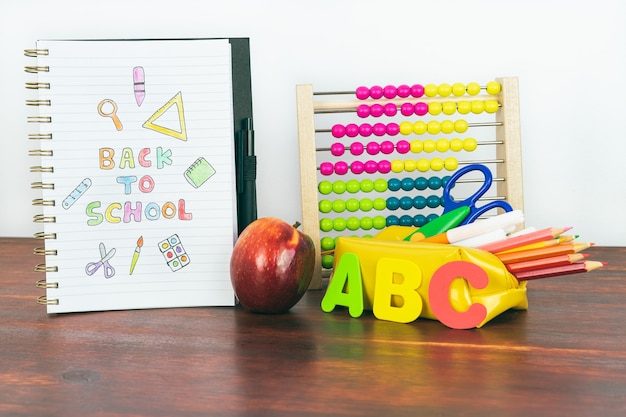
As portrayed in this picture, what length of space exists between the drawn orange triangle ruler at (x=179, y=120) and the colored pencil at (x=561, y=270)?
492 millimetres

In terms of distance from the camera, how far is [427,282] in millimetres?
994

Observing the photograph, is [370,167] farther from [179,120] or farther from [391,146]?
[179,120]

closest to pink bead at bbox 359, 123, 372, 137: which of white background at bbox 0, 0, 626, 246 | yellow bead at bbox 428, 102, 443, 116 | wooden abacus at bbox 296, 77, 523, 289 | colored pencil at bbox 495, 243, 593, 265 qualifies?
wooden abacus at bbox 296, 77, 523, 289

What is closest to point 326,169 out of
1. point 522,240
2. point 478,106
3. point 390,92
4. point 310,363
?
point 390,92

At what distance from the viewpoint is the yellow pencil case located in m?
0.97

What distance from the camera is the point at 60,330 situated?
0.99 m

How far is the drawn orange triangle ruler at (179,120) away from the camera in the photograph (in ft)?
3.57

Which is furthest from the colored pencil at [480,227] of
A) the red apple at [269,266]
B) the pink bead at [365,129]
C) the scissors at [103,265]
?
the scissors at [103,265]

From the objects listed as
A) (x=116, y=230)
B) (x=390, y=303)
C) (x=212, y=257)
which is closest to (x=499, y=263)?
(x=390, y=303)

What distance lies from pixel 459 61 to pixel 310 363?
848mm

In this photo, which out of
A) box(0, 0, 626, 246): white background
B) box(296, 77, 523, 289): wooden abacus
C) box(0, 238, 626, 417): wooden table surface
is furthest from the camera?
box(0, 0, 626, 246): white background

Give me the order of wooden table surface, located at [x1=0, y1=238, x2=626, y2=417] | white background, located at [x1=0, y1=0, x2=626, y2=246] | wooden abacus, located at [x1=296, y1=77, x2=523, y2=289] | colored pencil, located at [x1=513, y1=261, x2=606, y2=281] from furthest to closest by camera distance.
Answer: white background, located at [x1=0, y1=0, x2=626, y2=246] → wooden abacus, located at [x1=296, y1=77, x2=523, y2=289] → colored pencil, located at [x1=513, y1=261, x2=606, y2=281] → wooden table surface, located at [x1=0, y1=238, x2=626, y2=417]

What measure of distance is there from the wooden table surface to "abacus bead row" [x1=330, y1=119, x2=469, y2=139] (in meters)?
0.31

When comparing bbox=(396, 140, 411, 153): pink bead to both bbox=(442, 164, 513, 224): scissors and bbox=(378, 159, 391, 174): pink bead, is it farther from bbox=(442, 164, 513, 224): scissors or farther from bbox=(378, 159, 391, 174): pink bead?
bbox=(442, 164, 513, 224): scissors
